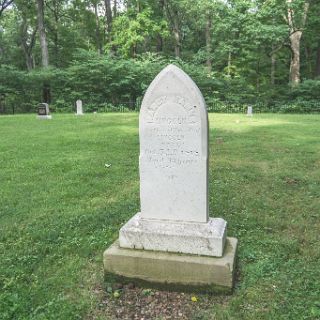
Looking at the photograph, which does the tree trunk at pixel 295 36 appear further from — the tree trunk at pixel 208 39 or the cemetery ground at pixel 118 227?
the cemetery ground at pixel 118 227

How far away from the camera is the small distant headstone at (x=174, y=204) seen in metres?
3.38

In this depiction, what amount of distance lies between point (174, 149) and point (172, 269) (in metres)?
1.07

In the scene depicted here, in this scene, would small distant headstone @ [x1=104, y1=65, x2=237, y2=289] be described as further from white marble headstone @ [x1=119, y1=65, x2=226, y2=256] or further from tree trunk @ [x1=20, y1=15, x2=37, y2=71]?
tree trunk @ [x1=20, y1=15, x2=37, y2=71]

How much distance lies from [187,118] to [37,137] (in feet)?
30.0

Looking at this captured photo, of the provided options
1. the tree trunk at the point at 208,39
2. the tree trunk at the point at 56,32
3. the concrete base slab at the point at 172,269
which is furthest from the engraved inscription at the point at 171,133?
the tree trunk at the point at 56,32

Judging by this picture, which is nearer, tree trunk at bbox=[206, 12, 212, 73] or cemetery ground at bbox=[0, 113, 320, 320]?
cemetery ground at bbox=[0, 113, 320, 320]

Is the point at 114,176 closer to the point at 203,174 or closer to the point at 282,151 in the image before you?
the point at 203,174

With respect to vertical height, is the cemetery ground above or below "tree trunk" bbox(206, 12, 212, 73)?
below

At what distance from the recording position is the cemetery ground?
3.19 meters

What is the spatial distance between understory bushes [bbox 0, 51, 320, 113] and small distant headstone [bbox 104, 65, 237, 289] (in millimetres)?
21628

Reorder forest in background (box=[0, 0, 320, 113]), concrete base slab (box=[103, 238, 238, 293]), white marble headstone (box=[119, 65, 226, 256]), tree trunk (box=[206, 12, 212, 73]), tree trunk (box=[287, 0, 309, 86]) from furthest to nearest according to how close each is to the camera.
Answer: tree trunk (box=[206, 12, 212, 73])
tree trunk (box=[287, 0, 309, 86])
forest in background (box=[0, 0, 320, 113])
white marble headstone (box=[119, 65, 226, 256])
concrete base slab (box=[103, 238, 238, 293])

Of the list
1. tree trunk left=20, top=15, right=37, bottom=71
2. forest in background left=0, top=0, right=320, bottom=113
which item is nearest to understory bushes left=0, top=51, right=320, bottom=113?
forest in background left=0, top=0, right=320, bottom=113

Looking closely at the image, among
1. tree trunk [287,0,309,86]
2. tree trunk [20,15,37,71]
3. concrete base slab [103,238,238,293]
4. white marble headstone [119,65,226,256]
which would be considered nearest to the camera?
concrete base slab [103,238,238,293]

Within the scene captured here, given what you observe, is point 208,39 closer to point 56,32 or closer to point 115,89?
point 115,89
